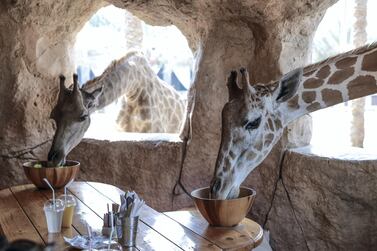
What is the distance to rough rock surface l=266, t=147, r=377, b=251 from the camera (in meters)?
2.88

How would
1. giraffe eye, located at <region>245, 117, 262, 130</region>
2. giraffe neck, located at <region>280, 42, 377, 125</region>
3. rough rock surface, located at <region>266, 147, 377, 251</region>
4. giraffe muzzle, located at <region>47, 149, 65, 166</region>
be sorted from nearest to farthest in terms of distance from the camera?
1. giraffe eye, located at <region>245, 117, 262, 130</region>
2. giraffe neck, located at <region>280, 42, 377, 125</region>
3. rough rock surface, located at <region>266, 147, 377, 251</region>
4. giraffe muzzle, located at <region>47, 149, 65, 166</region>

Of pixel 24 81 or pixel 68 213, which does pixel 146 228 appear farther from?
pixel 24 81

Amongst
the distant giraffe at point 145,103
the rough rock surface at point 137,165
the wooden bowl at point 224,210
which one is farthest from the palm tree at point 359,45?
the wooden bowl at point 224,210

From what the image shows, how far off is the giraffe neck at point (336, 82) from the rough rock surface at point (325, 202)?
18.1 inches

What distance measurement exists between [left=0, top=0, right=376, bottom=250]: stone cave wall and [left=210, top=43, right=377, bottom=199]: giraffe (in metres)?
0.64

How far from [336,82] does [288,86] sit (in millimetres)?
329

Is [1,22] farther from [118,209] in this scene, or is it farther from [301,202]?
[301,202]

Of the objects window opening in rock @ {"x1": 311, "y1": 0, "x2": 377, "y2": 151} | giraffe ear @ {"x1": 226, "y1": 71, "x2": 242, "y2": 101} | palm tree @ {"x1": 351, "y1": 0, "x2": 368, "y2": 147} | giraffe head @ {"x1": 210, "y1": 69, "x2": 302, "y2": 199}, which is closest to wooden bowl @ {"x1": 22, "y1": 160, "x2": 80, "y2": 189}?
giraffe head @ {"x1": 210, "y1": 69, "x2": 302, "y2": 199}

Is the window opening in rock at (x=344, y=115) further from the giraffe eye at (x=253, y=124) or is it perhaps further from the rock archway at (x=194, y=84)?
the giraffe eye at (x=253, y=124)

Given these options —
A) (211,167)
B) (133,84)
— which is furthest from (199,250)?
(133,84)

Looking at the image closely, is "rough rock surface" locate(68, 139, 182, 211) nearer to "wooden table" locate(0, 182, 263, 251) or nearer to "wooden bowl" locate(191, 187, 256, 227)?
"wooden table" locate(0, 182, 263, 251)

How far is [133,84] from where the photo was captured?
516 centimetres

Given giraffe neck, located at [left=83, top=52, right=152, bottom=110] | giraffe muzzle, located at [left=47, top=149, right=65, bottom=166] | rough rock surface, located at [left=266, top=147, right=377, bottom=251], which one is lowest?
rough rock surface, located at [left=266, top=147, right=377, bottom=251]

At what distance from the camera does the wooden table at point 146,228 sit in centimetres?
199
